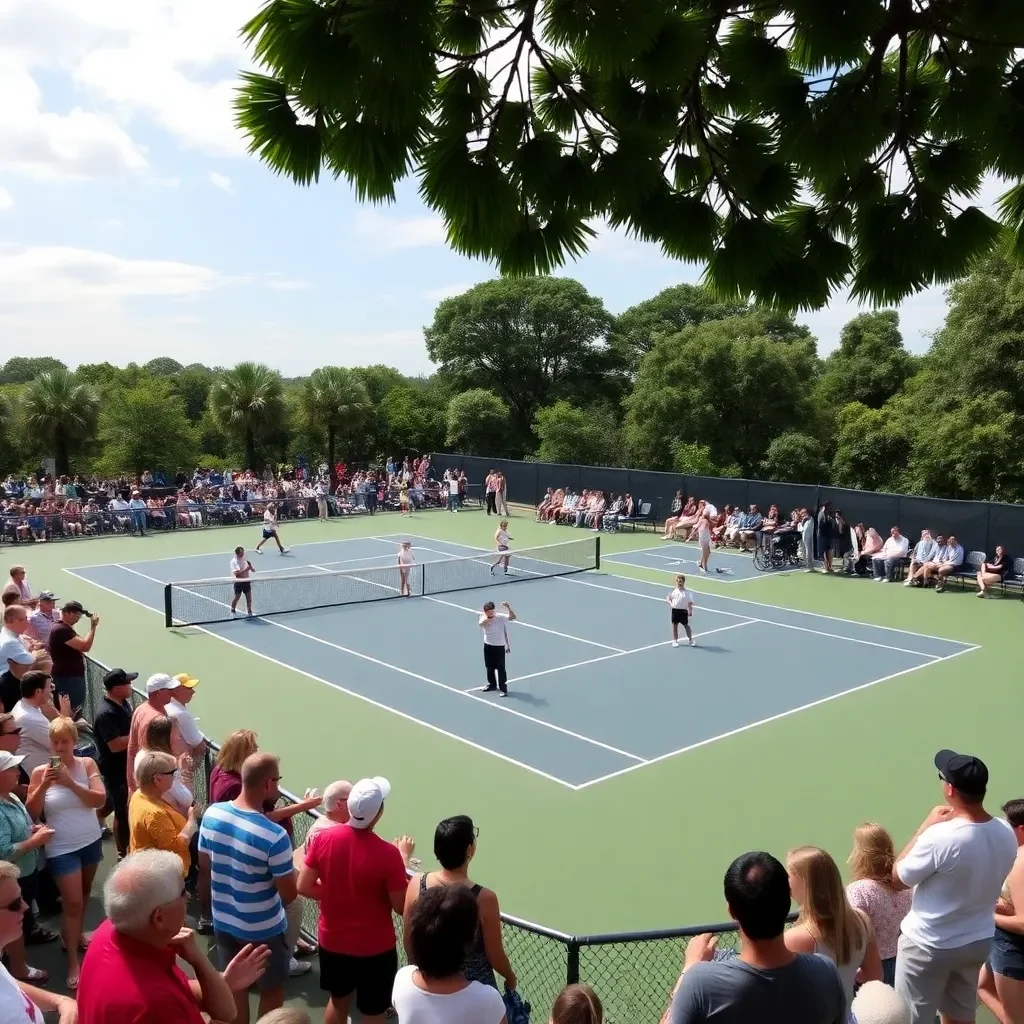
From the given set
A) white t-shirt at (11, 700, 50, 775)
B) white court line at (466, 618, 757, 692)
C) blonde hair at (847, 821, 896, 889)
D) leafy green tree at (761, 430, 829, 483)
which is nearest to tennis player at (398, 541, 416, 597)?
white court line at (466, 618, 757, 692)

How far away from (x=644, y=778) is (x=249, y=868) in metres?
7.50

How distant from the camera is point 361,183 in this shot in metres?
3.31

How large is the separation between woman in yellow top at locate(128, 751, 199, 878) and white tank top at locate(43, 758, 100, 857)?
2.27ft

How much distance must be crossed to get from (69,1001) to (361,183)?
11.0ft

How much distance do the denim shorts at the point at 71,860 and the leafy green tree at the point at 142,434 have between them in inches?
1455

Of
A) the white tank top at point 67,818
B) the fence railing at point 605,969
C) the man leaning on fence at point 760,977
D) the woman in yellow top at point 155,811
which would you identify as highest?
the man leaning on fence at point 760,977

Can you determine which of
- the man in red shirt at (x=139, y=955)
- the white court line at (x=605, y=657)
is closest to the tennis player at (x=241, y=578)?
the white court line at (x=605, y=657)

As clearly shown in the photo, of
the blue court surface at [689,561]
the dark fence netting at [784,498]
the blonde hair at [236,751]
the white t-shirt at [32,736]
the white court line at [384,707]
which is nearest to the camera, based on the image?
the blonde hair at [236,751]

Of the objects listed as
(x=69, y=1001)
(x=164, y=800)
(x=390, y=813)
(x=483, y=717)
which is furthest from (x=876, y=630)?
(x=69, y=1001)

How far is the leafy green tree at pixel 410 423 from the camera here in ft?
163

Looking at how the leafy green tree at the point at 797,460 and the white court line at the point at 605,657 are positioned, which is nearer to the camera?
the white court line at the point at 605,657

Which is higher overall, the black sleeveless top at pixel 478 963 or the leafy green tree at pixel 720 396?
the leafy green tree at pixel 720 396

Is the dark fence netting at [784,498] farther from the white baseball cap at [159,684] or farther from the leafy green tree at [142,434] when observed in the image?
the white baseball cap at [159,684]

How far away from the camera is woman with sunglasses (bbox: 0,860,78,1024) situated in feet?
12.0
